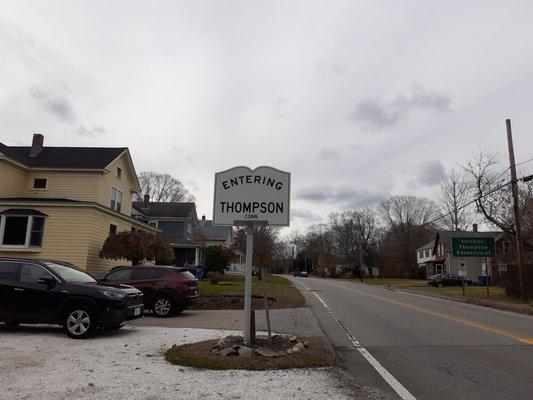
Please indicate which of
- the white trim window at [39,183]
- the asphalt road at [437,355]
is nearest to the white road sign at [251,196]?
the asphalt road at [437,355]

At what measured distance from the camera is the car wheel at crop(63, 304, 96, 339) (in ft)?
33.5

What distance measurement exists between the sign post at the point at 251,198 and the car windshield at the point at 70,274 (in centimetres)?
375

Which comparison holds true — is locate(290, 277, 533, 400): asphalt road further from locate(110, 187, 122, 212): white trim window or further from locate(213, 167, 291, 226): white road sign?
locate(110, 187, 122, 212): white trim window

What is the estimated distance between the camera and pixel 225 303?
19.1m

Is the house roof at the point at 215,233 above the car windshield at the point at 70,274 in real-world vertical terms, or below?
above

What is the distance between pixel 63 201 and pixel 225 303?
12.5 m

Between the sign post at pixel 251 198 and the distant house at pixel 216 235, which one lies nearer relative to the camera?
the sign post at pixel 251 198

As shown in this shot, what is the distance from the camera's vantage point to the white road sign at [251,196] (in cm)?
966

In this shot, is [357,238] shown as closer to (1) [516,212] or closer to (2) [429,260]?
(2) [429,260]

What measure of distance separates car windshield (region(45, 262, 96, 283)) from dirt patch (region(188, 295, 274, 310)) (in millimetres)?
5658

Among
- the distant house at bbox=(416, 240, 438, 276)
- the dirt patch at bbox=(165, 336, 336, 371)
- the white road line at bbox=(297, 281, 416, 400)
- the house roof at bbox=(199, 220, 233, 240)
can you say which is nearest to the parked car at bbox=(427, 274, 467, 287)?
the distant house at bbox=(416, 240, 438, 276)

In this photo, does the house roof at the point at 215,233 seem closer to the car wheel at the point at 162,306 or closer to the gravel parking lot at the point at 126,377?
the car wheel at the point at 162,306

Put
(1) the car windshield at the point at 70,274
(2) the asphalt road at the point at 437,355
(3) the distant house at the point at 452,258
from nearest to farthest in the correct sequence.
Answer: (2) the asphalt road at the point at 437,355 → (1) the car windshield at the point at 70,274 → (3) the distant house at the point at 452,258

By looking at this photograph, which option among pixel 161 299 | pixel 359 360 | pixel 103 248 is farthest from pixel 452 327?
pixel 103 248
